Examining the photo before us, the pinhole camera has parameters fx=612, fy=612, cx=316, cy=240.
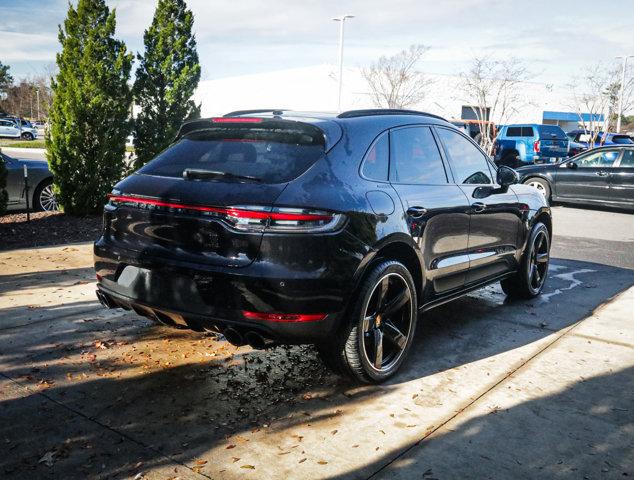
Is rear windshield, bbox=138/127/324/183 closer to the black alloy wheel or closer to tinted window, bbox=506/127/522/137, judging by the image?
the black alloy wheel

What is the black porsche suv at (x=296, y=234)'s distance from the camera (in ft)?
11.0

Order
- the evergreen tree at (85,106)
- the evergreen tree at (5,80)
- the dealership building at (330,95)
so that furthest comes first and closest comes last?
1. the evergreen tree at (5,80)
2. the dealership building at (330,95)
3. the evergreen tree at (85,106)

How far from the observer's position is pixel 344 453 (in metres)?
3.10

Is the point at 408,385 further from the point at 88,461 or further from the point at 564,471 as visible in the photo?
the point at 88,461

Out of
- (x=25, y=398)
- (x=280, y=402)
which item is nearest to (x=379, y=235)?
(x=280, y=402)

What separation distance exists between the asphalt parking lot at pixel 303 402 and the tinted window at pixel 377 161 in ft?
4.49

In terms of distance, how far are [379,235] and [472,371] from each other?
127 centimetres

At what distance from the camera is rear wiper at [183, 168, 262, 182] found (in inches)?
139

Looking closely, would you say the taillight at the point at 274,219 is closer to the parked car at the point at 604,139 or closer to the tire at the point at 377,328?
the tire at the point at 377,328

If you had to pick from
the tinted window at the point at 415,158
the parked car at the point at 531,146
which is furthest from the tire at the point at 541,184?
the tinted window at the point at 415,158

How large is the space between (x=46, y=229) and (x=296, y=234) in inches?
280

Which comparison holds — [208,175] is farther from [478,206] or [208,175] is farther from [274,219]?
[478,206]

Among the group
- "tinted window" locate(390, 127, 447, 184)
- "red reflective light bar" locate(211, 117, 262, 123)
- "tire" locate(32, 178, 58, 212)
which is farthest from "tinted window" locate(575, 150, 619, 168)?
"red reflective light bar" locate(211, 117, 262, 123)

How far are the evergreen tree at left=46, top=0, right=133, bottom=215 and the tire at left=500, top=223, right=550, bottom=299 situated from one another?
6.97m
